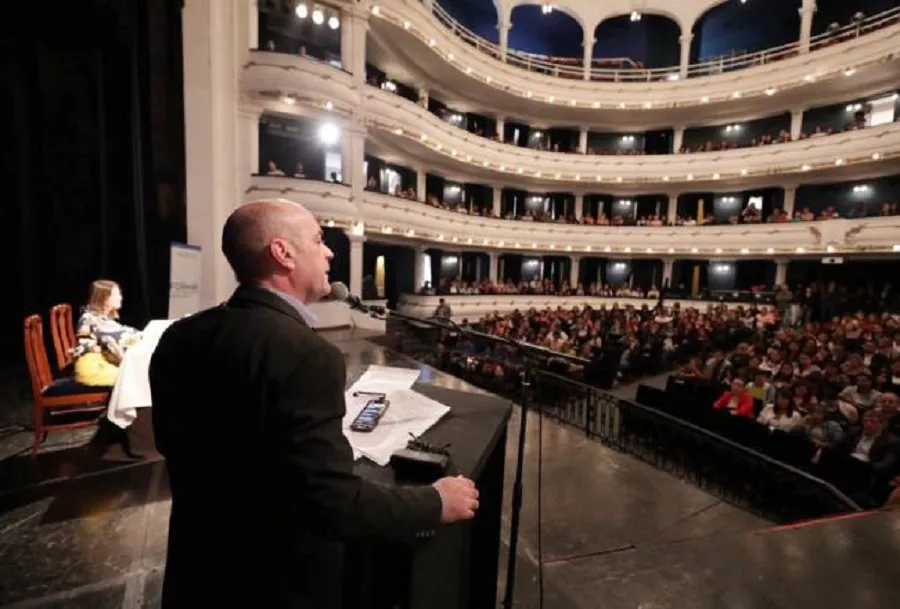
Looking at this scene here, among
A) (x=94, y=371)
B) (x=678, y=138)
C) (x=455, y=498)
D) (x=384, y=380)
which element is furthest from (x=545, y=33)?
(x=455, y=498)

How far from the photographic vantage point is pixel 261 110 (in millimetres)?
9469

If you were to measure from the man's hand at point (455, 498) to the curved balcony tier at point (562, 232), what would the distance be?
31.5 ft

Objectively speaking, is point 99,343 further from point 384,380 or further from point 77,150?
point 77,150

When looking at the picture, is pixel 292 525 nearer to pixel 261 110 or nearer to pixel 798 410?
pixel 798 410

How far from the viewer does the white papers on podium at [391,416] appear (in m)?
1.17

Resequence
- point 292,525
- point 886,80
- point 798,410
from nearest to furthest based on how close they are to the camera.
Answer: point 292,525 < point 798,410 < point 886,80

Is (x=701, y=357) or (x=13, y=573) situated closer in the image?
(x=13, y=573)

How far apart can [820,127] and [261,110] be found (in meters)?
19.3

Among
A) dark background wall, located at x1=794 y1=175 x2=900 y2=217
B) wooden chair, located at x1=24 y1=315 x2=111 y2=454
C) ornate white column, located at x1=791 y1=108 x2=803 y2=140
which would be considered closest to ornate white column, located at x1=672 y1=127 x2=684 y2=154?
ornate white column, located at x1=791 y1=108 x2=803 y2=140

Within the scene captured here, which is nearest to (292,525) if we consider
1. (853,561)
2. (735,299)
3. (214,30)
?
(853,561)

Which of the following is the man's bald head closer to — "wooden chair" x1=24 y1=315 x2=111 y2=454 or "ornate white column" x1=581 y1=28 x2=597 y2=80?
"wooden chair" x1=24 y1=315 x2=111 y2=454

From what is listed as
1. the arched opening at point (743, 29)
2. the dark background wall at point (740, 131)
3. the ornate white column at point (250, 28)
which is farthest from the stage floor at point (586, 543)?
the arched opening at point (743, 29)

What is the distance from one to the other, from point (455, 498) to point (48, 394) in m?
3.90

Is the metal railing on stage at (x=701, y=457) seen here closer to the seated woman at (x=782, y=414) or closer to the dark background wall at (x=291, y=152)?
the seated woman at (x=782, y=414)
